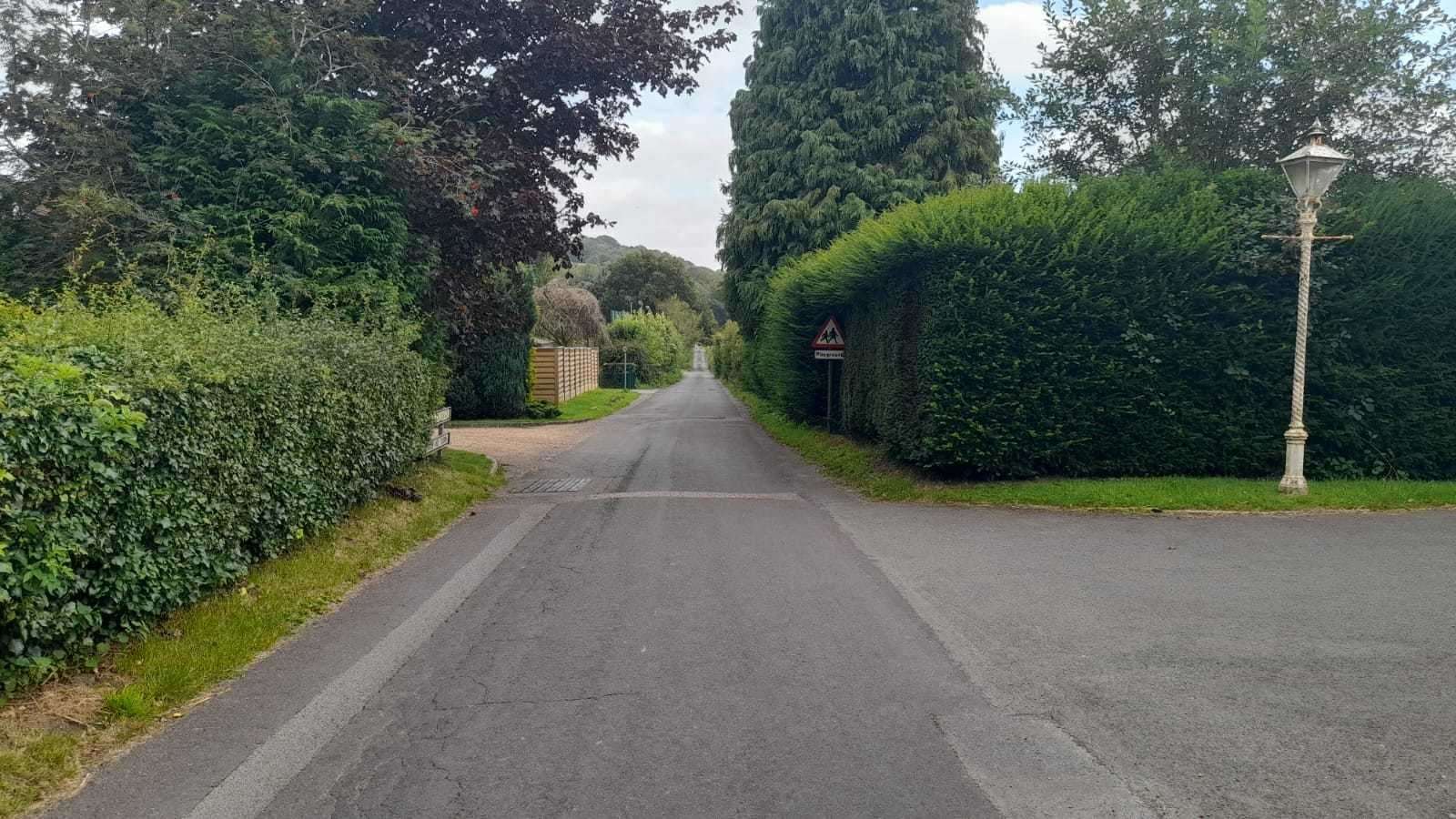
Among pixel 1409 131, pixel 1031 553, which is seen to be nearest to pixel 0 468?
pixel 1031 553

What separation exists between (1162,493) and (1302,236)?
137 inches

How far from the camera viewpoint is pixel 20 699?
167 inches

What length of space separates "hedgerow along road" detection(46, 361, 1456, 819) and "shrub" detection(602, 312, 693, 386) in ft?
167

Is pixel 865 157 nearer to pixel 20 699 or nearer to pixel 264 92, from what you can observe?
pixel 264 92

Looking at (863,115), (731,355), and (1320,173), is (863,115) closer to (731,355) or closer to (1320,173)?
(1320,173)

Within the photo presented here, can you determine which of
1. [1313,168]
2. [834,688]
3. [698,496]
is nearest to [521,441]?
[698,496]

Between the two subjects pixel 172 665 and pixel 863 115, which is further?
pixel 863 115

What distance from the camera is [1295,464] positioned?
36.8 ft

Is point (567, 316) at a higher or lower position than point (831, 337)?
higher

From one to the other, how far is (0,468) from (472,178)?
8322 millimetres

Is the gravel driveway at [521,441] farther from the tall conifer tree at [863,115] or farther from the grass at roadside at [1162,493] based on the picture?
the tall conifer tree at [863,115]

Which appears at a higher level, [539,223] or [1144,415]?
[539,223]

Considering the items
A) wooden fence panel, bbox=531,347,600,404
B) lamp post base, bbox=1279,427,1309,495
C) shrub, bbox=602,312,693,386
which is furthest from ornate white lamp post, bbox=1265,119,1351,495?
shrub, bbox=602,312,693,386

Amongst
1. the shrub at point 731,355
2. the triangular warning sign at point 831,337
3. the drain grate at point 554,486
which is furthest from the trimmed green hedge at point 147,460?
the shrub at point 731,355
